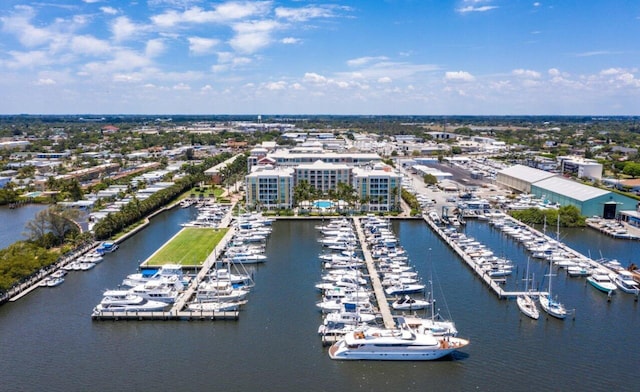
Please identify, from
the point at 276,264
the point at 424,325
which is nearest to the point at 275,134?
the point at 276,264

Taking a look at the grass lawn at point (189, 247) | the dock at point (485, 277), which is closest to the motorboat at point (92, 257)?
the grass lawn at point (189, 247)

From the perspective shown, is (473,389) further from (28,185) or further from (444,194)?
(28,185)

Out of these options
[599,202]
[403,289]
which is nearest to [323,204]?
[403,289]

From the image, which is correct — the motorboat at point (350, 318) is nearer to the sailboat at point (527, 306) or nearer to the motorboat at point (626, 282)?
the sailboat at point (527, 306)

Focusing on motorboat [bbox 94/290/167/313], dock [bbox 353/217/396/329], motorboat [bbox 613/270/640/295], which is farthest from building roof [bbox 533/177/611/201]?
motorboat [bbox 94/290/167/313]

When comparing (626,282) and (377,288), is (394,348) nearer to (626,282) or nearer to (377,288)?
(377,288)

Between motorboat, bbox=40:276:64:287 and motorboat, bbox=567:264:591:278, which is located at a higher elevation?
motorboat, bbox=567:264:591:278

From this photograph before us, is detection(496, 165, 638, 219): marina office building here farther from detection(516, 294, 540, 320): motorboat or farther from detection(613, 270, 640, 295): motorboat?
detection(516, 294, 540, 320): motorboat
